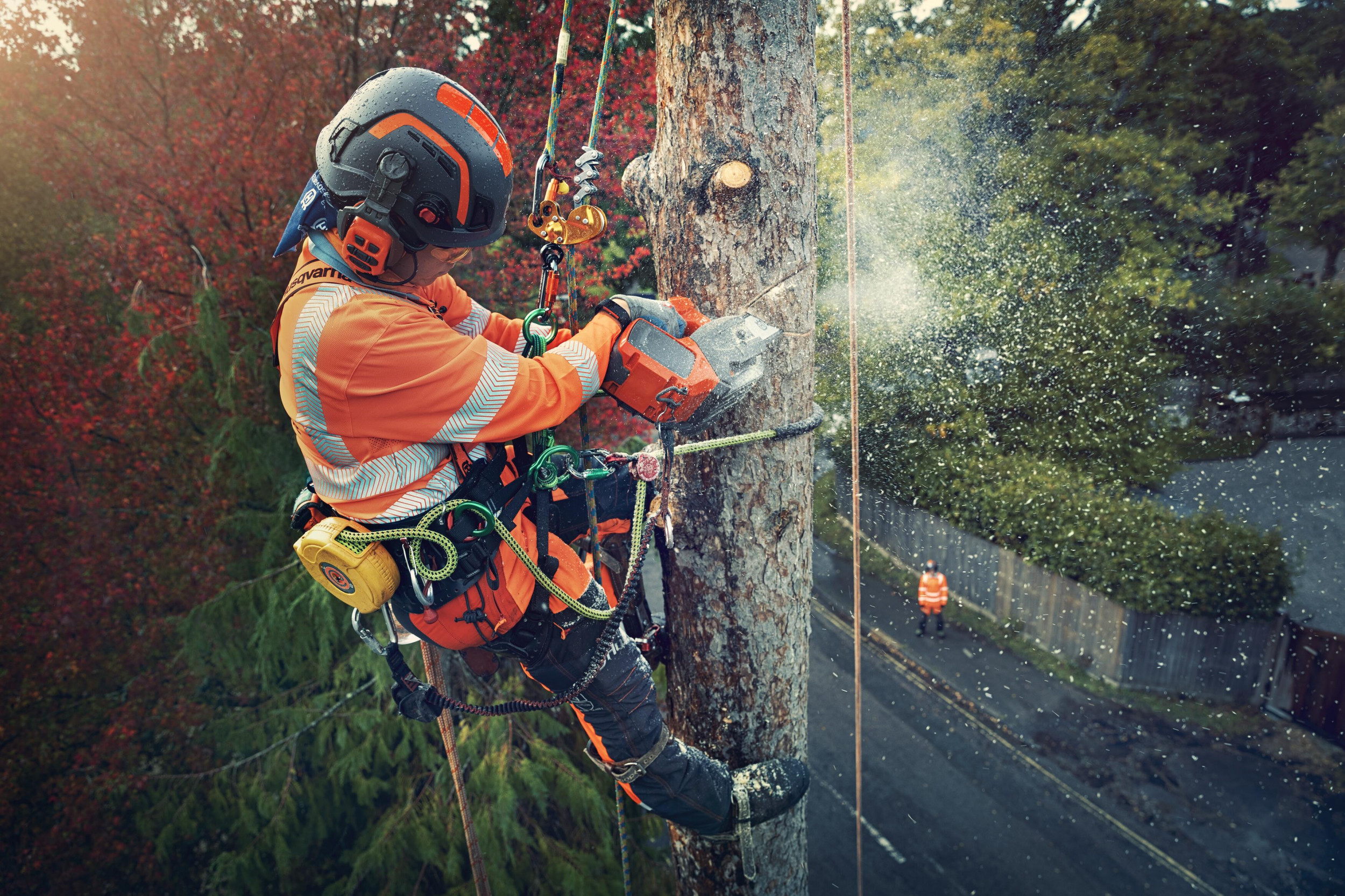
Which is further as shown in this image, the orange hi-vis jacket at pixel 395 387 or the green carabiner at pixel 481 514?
the green carabiner at pixel 481 514

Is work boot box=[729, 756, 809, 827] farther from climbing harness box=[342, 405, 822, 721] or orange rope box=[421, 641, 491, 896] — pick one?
orange rope box=[421, 641, 491, 896]

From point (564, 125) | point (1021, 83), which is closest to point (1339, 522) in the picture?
point (1021, 83)

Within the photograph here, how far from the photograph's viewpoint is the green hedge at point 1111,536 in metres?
8.91

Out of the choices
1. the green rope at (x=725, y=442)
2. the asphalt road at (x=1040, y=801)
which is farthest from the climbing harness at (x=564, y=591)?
the asphalt road at (x=1040, y=801)

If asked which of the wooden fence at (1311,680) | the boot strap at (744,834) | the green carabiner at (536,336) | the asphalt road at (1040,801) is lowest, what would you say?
the asphalt road at (1040,801)

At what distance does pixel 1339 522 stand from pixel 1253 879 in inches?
313

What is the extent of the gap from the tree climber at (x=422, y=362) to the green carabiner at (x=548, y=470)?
0.06 meters

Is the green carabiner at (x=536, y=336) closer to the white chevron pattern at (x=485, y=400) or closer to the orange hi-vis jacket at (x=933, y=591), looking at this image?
the white chevron pattern at (x=485, y=400)

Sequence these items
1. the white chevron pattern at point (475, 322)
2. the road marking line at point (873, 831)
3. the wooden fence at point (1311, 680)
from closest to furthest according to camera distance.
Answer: the white chevron pattern at point (475, 322) < the road marking line at point (873, 831) < the wooden fence at point (1311, 680)

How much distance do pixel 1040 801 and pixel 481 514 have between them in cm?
871

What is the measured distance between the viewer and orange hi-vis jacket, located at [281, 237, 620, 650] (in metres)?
1.71

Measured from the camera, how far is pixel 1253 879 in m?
7.00

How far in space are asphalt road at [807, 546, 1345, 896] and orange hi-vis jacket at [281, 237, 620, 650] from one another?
303 inches

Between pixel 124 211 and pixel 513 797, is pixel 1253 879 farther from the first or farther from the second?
pixel 124 211
